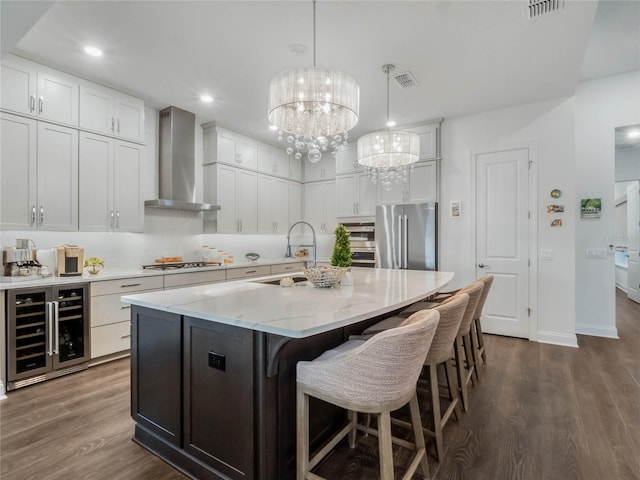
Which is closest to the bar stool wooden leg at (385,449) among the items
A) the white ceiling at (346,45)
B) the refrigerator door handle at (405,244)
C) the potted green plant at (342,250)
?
the potted green plant at (342,250)

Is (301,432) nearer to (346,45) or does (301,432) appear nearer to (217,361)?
(217,361)

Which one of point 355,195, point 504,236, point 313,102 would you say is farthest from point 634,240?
point 313,102

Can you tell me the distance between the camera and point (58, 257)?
3139mm

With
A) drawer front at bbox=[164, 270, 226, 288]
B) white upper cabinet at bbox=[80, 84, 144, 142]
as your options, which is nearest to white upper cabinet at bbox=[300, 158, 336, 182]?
drawer front at bbox=[164, 270, 226, 288]

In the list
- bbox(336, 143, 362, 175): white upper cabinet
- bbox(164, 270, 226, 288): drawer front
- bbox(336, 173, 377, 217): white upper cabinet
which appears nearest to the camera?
bbox(164, 270, 226, 288): drawer front

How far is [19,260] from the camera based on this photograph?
9.59 ft

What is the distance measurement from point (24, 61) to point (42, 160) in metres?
0.89

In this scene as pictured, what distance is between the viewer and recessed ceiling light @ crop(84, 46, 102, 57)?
2.87 meters

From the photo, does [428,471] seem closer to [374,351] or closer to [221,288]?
[374,351]

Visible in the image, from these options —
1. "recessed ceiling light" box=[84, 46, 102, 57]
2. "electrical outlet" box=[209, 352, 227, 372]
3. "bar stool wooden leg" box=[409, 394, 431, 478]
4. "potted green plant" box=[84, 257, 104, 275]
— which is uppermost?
"recessed ceiling light" box=[84, 46, 102, 57]

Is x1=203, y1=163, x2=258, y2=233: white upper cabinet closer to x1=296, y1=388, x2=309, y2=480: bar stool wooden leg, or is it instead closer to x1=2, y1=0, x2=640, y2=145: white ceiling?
x1=2, y1=0, x2=640, y2=145: white ceiling

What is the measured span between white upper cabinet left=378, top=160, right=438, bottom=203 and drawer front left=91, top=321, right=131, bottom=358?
381 centimetres

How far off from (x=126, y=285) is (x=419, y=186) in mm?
3908

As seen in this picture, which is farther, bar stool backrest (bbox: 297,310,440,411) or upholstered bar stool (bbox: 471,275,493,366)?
upholstered bar stool (bbox: 471,275,493,366)
